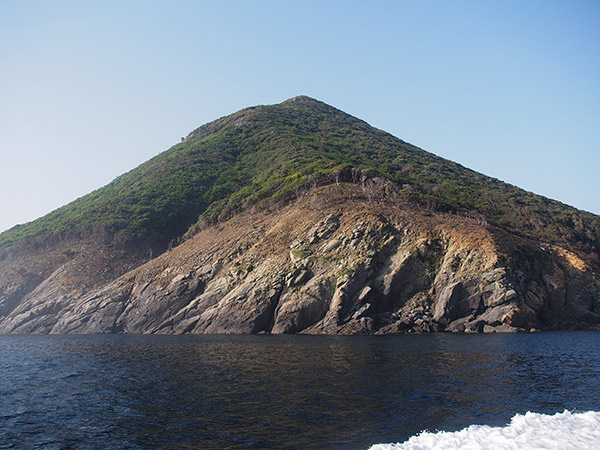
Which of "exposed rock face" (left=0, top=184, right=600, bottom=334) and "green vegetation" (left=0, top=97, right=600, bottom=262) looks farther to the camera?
"green vegetation" (left=0, top=97, right=600, bottom=262)

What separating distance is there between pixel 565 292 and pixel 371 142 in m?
102

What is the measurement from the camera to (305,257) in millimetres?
63781

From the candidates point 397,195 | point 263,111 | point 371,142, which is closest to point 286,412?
point 397,195

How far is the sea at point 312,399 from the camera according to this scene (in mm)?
16094

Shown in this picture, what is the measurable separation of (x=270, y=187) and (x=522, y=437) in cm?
8731

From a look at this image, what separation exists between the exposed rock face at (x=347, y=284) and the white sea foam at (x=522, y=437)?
120 feet

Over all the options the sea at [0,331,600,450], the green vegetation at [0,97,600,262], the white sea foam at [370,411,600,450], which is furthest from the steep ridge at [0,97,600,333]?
the white sea foam at [370,411,600,450]

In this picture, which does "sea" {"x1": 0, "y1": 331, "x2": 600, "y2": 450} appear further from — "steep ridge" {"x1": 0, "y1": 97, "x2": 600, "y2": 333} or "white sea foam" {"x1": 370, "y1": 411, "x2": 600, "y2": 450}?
"steep ridge" {"x1": 0, "y1": 97, "x2": 600, "y2": 333}

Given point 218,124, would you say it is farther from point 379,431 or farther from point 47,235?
point 379,431

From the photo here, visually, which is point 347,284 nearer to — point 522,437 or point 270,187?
A: point 522,437

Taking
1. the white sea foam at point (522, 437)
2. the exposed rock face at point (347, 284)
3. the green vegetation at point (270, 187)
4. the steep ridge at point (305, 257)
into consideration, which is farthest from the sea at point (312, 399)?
the green vegetation at point (270, 187)

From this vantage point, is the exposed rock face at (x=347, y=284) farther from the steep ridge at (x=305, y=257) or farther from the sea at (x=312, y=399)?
the sea at (x=312, y=399)

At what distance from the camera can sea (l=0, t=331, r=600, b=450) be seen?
52.8 feet

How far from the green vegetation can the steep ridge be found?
0.62m
